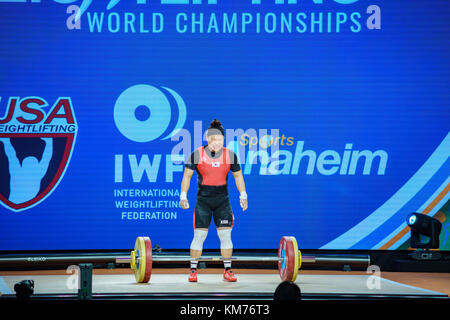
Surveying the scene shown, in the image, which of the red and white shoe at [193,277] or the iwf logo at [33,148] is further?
the iwf logo at [33,148]

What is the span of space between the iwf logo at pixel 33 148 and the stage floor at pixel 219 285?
3.26 ft

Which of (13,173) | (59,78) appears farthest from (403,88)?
(13,173)

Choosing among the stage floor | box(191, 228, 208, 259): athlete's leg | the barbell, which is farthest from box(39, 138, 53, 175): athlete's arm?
box(191, 228, 208, 259): athlete's leg

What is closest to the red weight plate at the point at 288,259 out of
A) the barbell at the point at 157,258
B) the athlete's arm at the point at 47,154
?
the barbell at the point at 157,258

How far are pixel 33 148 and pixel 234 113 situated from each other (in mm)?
2440

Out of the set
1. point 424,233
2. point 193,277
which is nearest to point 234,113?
point 193,277

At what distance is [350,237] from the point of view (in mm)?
7172

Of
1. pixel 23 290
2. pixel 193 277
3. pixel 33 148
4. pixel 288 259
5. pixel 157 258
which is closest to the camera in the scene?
pixel 23 290

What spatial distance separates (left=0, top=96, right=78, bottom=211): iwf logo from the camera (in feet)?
23.2

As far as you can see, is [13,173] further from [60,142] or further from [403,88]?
[403,88]

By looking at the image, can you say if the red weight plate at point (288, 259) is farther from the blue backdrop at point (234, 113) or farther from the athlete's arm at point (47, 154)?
the athlete's arm at point (47, 154)

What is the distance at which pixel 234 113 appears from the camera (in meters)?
7.20

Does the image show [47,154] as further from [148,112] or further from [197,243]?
[197,243]

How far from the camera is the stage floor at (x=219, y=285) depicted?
4.80m
